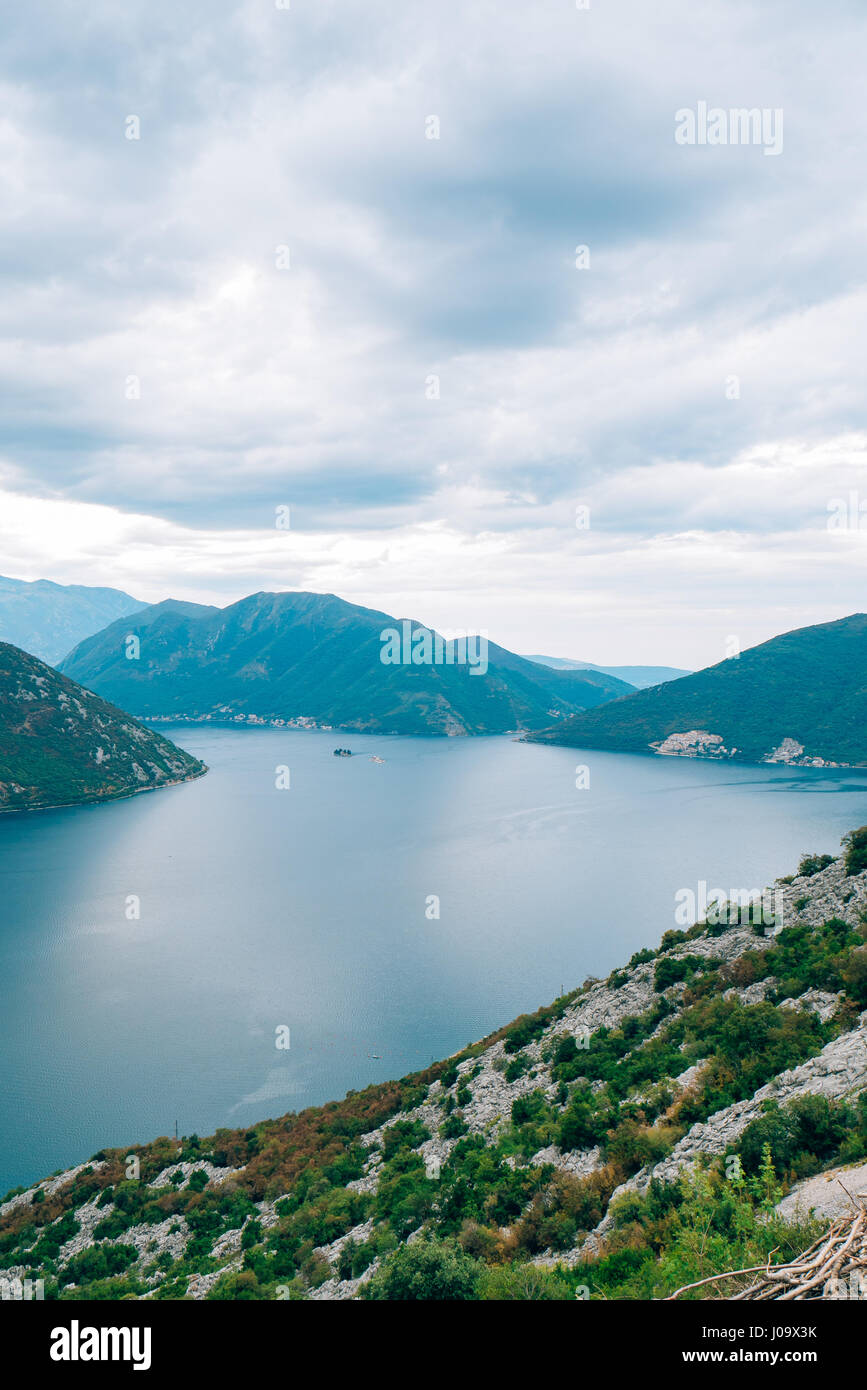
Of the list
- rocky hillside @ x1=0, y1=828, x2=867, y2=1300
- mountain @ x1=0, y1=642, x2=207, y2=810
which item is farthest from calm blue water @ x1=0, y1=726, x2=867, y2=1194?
rocky hillside @ x1=0, y1=828, x2=867, y2=1300

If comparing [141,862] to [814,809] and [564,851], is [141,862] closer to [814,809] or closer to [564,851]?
[564,851]

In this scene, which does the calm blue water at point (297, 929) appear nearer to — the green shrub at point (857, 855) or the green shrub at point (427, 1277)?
the green shrub at point (857, 855)

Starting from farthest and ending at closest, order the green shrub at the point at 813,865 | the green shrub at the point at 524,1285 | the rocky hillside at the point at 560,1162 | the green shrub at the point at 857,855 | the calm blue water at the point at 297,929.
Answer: the calm blue water at the point at 297,929 → the green shrub at the point at 813,865 → the green shrub at the point at 857,855 → the rocky hillside at the point at 560,1162 → the green shrub at the point at 524,1285

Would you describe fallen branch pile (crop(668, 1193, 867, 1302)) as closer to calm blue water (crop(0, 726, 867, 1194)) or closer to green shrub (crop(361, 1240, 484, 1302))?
green shrub (crop(361, 1240, 484, 1302))

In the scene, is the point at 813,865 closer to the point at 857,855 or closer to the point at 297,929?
the point at 857,855

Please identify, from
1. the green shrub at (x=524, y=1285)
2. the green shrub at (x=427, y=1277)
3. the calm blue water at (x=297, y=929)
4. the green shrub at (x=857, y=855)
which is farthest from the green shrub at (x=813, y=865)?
the green shrub at (x=427, y=1277)

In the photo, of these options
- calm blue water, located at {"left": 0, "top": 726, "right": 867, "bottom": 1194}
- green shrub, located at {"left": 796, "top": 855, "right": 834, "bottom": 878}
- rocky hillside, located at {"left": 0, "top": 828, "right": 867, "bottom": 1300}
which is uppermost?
green shrub, located at {"left": 796, "top": 855, "right": 834, "bottom": 878}

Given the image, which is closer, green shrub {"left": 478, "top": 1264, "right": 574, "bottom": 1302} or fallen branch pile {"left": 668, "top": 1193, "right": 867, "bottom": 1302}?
fallen branch pile {"left": 668, "top": 1193, "right": 867, "bottom": 1302}

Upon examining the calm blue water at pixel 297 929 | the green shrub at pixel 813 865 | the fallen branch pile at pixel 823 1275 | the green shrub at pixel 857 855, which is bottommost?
the calm blue water at pixel 297 929
